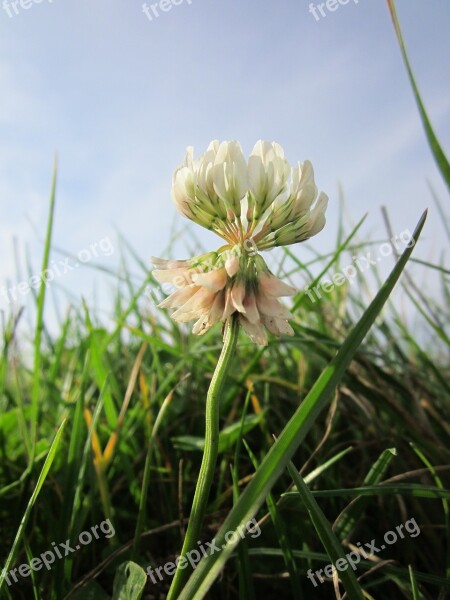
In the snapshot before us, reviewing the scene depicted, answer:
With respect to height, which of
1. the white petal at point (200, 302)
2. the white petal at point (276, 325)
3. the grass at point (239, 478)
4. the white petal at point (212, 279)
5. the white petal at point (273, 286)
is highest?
the white petal at point (212, 279)

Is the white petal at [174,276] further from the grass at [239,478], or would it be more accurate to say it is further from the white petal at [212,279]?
the grass at [239,478]

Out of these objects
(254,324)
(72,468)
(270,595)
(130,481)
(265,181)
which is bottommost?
(270,595)

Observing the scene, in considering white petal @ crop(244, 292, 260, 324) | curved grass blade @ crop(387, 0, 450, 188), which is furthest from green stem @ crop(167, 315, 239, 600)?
curved grass blade @ crop(387, 0, 450, 188)

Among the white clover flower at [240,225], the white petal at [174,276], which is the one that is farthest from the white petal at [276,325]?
the white petal at [174,276]

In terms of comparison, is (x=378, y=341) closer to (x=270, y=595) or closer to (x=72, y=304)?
(x=270, y=595)

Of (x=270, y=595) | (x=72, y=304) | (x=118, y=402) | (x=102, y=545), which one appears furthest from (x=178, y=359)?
(x=270, y=595)

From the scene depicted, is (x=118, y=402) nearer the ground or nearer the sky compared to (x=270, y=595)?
nearer the sky

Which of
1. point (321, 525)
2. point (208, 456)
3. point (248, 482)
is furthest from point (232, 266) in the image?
point (248, 482)

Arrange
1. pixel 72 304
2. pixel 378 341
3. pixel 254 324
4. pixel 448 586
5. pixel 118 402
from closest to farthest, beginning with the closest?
pixel 254 324 → pixel 448 586 → pixel 118 402 → pixel 378 341 → pixel 72 304
